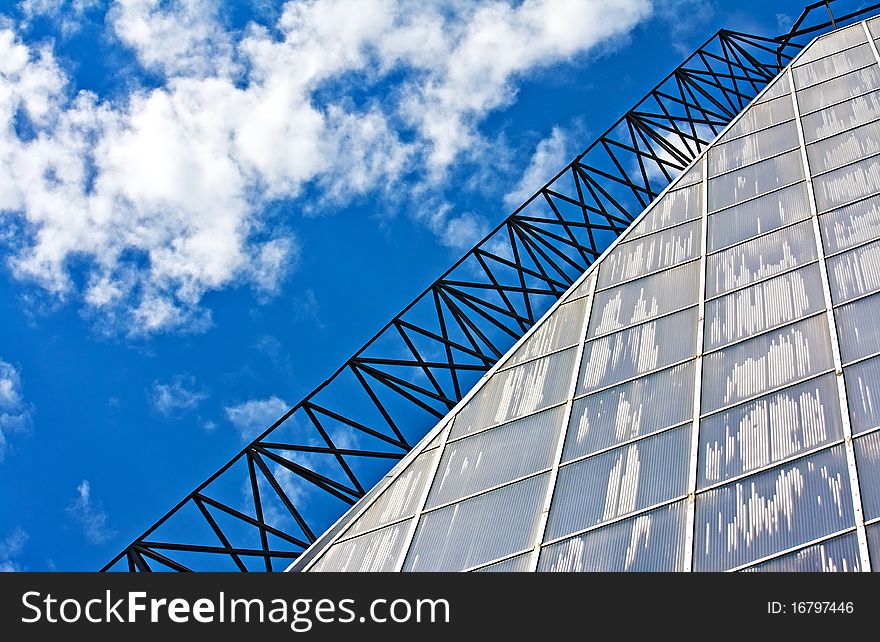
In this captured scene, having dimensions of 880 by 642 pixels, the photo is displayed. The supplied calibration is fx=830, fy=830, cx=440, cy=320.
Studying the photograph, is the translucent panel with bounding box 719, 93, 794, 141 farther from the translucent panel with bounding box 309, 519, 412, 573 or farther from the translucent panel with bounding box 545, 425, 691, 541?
the translucent panel with bounding box 309, 519, 412, 573

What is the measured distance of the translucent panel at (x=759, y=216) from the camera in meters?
20.8

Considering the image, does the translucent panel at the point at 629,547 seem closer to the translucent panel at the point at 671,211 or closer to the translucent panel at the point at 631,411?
the translucent panel at the point at 631,411

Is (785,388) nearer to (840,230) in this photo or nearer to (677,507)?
(677,507)

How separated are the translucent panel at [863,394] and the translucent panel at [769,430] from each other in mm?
226

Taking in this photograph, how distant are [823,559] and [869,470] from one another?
170 centimetres

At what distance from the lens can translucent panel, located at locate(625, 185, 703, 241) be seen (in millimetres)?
24594

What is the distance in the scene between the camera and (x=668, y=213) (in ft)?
83.3

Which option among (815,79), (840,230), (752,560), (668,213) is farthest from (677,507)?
(815,79)

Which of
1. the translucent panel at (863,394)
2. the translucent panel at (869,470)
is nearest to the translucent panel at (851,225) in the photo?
the translucent panel at (863,394)

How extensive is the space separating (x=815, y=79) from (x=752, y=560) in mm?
22814

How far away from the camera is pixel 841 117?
24688mm

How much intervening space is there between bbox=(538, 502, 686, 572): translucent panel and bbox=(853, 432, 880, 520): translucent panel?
105 inches
